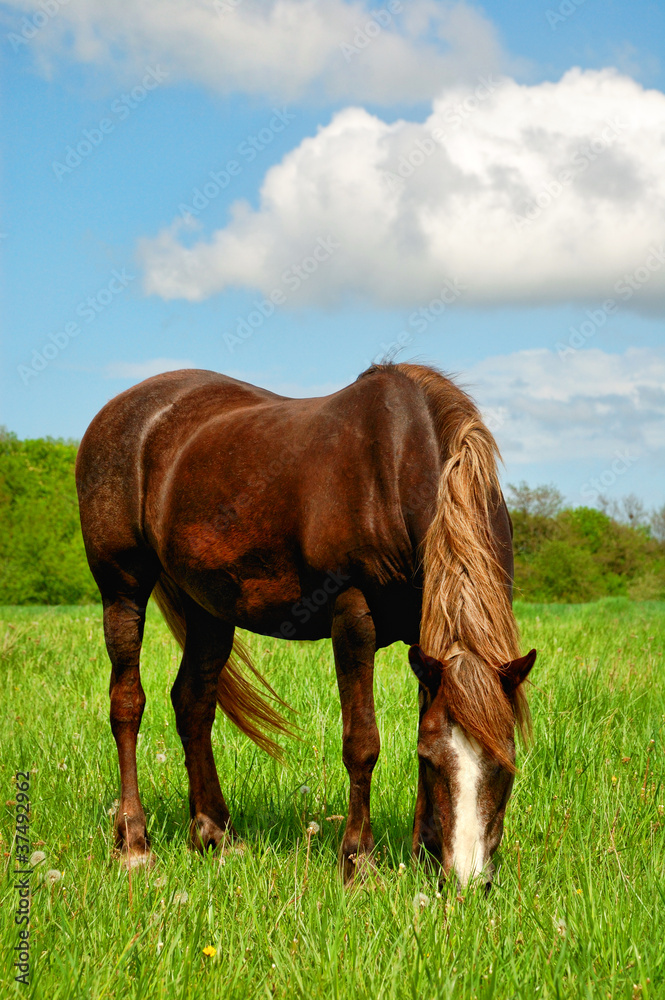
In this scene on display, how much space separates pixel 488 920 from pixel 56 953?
1294 mm

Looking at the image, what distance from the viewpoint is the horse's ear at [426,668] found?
2.66 meters

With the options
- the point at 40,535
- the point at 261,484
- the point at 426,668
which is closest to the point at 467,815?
the point at 426,668

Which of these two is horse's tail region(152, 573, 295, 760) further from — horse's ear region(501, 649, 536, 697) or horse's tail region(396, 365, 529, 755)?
horse's ear region(501, 649, 536, 697)

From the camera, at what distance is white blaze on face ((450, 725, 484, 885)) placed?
253 centimetres

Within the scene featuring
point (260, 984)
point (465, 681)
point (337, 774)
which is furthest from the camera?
point (337, 774)

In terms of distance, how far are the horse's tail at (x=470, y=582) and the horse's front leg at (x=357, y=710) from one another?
41cm

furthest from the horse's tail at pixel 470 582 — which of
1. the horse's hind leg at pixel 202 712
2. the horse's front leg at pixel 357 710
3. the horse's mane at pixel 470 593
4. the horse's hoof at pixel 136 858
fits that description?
the horse's hind leg at pixel 202 712

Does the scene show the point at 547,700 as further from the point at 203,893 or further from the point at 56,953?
the point at 56,953

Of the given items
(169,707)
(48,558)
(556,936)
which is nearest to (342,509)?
(556,936)

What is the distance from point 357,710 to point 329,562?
2.00 ft

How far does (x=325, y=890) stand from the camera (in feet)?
9.16

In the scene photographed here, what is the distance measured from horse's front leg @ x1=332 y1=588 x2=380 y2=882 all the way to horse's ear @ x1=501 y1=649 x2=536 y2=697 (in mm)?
660

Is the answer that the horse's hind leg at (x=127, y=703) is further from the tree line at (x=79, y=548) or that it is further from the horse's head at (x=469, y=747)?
the tree line at (x=79, y=548)

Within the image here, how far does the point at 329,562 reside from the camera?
329cm
